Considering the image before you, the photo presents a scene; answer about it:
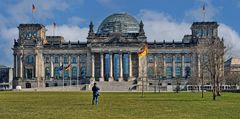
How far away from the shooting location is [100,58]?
186m

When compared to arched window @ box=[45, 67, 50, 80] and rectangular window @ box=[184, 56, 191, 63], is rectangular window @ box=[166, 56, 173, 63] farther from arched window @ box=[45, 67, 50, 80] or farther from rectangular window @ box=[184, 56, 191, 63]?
arched window @ box=[45, 67, 50, 80]

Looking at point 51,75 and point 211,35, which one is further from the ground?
point 211,35

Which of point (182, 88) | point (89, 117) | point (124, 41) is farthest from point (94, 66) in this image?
point (89, 117)

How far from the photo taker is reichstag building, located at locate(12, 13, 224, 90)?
608 feet

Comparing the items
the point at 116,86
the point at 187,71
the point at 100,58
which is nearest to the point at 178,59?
the point at 187,71

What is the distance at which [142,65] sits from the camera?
180 metres

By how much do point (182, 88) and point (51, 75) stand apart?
51358 millimetres

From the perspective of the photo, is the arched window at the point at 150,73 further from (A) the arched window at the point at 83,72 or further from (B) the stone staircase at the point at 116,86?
(A) the arched window at the point at 83,72

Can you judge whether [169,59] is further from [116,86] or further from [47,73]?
[47,73]

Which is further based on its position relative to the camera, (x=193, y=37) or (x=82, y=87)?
(x=193, y=37)

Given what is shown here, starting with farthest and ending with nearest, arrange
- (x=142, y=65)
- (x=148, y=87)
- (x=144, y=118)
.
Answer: (x=142, y=65)
(x=148, y=87)
(x=144, y=118)

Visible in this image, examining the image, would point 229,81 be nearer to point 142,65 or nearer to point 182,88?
point 182,88

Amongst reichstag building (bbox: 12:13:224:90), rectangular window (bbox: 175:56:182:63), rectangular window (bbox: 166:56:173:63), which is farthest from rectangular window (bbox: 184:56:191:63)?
rectangular window (bbox: 166:56:173:63)

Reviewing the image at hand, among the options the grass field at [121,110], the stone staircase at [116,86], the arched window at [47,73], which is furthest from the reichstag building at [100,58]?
the grass field at [121,110]
